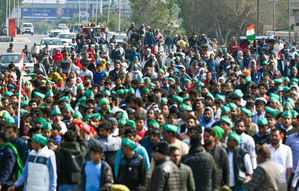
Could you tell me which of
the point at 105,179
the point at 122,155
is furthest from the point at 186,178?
the point at 122,155

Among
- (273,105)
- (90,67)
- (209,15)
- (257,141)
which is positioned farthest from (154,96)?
(209,15)

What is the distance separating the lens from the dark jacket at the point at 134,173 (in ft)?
25.3

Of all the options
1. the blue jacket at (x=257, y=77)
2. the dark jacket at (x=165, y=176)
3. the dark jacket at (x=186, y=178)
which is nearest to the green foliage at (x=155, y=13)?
the blue jacket at (x=257, y=77)

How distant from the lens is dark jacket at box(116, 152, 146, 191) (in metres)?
7.72

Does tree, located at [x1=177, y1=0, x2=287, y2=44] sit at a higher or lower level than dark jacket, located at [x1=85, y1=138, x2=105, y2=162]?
higher

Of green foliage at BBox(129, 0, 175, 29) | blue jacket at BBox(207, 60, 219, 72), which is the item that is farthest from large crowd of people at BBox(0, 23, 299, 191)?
green foliage at BBox(129, 0, 175, 29)

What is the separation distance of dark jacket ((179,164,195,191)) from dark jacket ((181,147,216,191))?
1.15 feet

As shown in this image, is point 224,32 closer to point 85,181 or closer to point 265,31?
point 265,31

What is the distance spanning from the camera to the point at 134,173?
772cm

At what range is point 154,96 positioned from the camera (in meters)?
12.5

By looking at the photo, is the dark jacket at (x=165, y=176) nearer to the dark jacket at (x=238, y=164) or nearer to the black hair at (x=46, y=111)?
the dark jacket at (x=238, y=164)

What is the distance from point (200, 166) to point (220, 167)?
0.56m

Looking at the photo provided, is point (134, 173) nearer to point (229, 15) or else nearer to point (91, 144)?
point (91, 144)

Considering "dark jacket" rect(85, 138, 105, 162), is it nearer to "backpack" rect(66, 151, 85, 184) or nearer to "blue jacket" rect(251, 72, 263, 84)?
"backpack" rect(66, 151, 85, 184)
